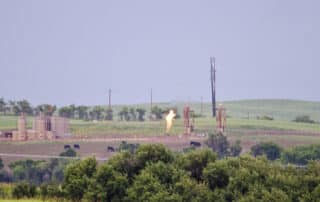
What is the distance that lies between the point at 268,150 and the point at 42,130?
22.3 meters

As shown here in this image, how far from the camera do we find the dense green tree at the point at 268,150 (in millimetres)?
79438

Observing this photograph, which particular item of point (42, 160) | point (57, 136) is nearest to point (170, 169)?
point (42, 160)

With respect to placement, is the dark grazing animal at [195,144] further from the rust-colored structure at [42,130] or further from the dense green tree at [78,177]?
the dense green tree at [78,177]

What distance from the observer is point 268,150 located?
80.1 meters

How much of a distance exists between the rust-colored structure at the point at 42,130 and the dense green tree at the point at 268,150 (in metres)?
19.9

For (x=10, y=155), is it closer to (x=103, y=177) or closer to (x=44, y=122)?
(x=44, y=122)

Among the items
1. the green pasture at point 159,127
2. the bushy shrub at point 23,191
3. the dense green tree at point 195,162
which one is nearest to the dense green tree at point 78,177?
the bushy shrub at point 23,191

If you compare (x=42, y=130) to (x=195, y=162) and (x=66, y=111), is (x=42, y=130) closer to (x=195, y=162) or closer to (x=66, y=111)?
(x=66, y=111)

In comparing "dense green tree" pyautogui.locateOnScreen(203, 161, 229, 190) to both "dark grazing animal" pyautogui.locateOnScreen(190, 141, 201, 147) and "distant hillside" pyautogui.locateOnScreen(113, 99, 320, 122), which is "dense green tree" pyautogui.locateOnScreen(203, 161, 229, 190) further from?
"distant hillside" pyautogui.locateOnScreen(113, 99, 320, 122)

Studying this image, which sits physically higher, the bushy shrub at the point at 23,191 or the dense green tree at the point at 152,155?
the dense green tree at the point at 152,155

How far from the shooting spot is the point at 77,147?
84375mm

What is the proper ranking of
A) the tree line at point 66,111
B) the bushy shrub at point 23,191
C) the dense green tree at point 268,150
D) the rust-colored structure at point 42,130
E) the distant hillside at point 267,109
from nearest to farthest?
the bushy shrub at point 23,191, the dense green tree at point 268,150, the rust-colored structure at point 42,130, the tree line at point 66,111, the distant hillside at point 267,109

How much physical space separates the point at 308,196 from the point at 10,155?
4715cm

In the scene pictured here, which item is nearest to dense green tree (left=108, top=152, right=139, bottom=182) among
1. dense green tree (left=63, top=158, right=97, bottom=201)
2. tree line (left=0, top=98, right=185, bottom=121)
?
dense green tree (left=63, top=158, right=97, bottom=201)
